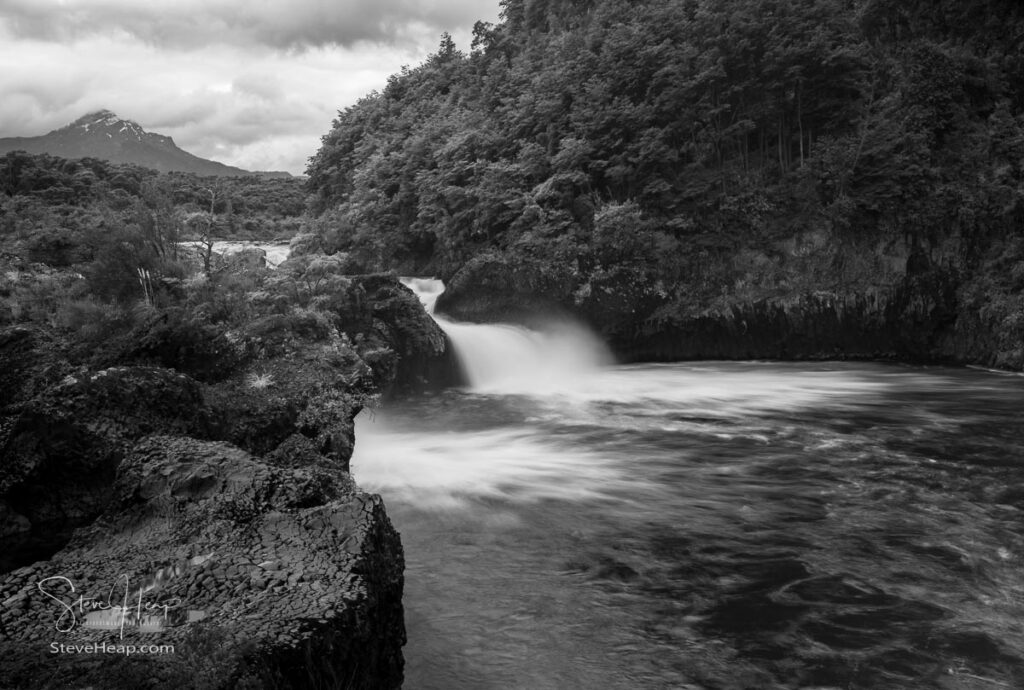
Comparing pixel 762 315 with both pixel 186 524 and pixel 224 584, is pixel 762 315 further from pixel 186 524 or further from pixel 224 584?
pixel 224 584

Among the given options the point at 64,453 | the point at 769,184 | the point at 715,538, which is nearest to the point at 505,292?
the point at 769,184

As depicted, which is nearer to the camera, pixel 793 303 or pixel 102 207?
pixel 102 207

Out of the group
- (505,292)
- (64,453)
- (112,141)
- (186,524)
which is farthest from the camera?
(112,141)

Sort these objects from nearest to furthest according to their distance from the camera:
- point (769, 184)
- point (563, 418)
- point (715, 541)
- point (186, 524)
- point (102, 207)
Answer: point (186, 524) → point (715, 541) → point (563, 418) → point (102, 207) → point (769, 184)

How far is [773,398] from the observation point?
14.5 meters

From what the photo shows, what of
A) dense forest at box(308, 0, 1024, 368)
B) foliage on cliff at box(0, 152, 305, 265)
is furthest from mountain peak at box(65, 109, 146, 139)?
dense forest at box(308, 0, 1024, 368)

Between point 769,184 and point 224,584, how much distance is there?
68.2ft

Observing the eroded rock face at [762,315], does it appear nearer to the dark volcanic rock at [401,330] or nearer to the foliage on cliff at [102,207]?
the dark volcanic rock at [401,330]

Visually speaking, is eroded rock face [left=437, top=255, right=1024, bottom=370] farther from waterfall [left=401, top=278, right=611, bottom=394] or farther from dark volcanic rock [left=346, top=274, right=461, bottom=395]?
dark volcanic rock [left=346, top=274, right=461, bottom=395]

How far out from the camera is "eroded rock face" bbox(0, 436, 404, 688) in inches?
116

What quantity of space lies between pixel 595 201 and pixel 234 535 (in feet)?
60.7

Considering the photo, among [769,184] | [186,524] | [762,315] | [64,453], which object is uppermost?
[769,184]

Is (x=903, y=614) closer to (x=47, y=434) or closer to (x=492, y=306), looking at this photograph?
(x=47, y=434)

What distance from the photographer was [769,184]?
2020 cm
